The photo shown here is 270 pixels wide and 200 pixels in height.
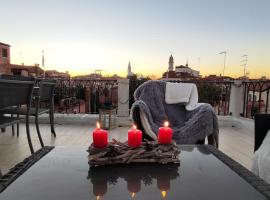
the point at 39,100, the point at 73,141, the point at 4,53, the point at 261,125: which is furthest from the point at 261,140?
the point at 4,53

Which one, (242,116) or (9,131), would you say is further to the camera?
(242,116)

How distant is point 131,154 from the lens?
130 centimetres

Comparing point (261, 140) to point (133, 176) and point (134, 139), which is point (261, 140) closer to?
point (134, 139)

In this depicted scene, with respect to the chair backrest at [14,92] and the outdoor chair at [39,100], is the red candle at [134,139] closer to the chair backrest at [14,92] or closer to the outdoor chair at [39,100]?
the chair backrest at [14,92]

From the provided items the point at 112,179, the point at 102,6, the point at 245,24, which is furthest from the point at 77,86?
the point at 112,179

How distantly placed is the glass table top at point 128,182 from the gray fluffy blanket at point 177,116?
1.14 meters

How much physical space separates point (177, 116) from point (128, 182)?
210 centimetres

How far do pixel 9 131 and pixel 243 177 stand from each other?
4.03 metres

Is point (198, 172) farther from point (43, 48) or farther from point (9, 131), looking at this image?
point (43, 48)

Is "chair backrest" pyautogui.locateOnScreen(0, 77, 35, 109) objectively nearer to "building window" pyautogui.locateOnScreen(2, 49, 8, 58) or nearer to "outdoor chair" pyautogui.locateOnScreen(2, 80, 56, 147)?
"outdoor chair" pyautogui.locateOnScreen(2, 80, 56, 147)

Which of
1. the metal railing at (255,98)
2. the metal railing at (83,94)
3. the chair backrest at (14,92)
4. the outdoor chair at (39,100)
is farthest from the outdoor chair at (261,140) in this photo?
the metal railing at (83,94)

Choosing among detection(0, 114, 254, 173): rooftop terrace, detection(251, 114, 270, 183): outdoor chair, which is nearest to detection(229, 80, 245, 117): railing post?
detection(0, 114, 254, 173): rooftop terrace

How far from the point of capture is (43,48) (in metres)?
6.30

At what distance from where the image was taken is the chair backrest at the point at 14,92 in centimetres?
221
